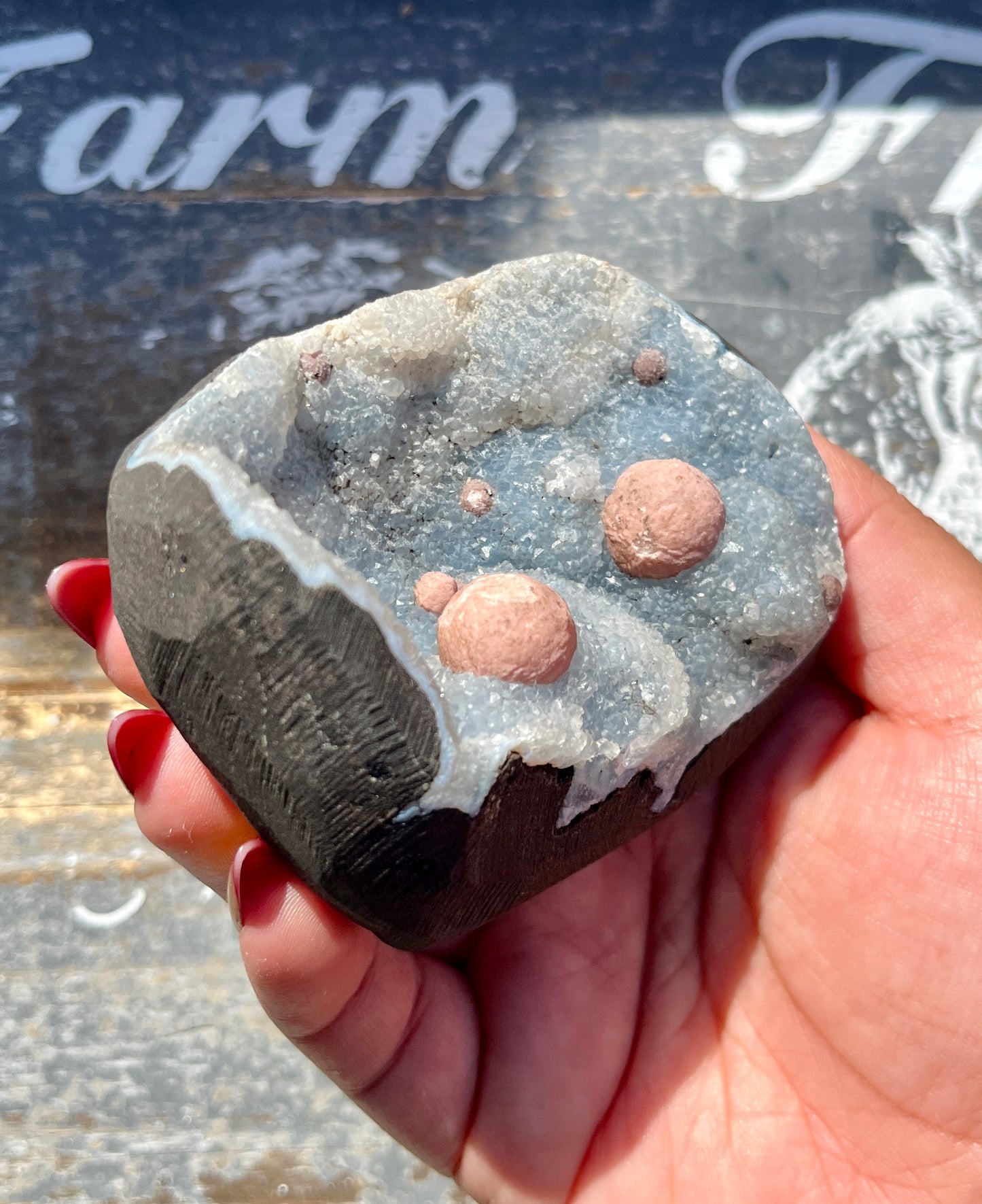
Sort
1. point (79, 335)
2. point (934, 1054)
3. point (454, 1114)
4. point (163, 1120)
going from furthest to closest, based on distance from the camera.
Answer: point (79, 335) → point (163, 1120) → point (454, 1114) → point (934, 1054)

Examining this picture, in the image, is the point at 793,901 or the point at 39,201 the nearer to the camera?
the point at 793,901

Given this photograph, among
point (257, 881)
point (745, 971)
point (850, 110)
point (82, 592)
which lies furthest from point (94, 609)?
point (850, 110)

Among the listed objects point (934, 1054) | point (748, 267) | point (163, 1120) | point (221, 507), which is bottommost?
point (163, 1120)

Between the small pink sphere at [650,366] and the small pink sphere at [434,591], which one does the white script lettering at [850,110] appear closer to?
the small pink sphere at [650,366]

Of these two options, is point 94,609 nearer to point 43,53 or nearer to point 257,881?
point 257,881

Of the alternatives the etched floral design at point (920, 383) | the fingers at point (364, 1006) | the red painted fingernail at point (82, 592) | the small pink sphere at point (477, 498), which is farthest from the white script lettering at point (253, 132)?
the fingers at point (364, 1006)

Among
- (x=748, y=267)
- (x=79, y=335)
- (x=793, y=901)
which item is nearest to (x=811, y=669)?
(x=793, y=901)

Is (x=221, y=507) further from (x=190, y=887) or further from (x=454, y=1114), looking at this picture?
(x=190, y=887)

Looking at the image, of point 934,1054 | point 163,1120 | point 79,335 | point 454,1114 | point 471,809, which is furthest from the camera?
point 79,335

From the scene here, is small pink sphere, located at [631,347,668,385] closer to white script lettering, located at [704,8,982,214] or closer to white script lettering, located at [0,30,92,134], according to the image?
white script lettering, located at [704,8,982,214]
